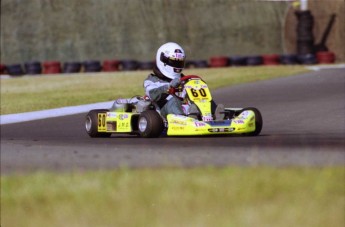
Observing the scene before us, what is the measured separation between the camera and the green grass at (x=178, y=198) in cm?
601

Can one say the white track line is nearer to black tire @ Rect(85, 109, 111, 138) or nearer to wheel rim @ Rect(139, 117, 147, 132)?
black tire @ Rect(85, 109, 111, 138)

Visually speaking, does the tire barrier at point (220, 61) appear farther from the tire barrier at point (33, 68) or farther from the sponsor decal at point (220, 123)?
the sponsor decal at point (220, 123)

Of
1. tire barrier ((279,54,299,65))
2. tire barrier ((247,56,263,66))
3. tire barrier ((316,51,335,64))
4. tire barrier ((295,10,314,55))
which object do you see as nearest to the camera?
tire barrier ((279,54,299,65))

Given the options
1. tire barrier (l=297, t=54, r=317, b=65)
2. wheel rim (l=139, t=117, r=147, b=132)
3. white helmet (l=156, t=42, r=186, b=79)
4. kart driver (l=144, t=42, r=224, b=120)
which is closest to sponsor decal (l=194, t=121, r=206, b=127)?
kart driver (l=144, t=42, r=224, b=120)

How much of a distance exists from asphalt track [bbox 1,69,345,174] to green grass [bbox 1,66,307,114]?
11.1 ft

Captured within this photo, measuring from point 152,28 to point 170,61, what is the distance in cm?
2860

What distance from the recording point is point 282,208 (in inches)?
250

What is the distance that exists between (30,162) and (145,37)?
103 ft

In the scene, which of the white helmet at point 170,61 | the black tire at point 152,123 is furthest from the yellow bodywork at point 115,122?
the white helmet at point 170,61

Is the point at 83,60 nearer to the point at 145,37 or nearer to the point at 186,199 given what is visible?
the point at 145,37

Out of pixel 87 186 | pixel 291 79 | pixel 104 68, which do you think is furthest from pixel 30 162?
pixel 104 68

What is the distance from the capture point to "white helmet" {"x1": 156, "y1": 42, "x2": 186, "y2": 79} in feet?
40.6

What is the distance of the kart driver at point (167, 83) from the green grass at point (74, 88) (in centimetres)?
622

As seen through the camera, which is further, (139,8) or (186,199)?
(139,8)
